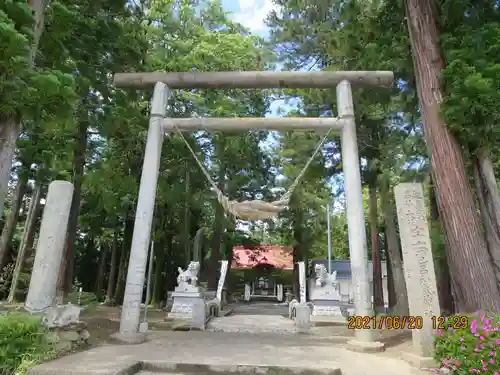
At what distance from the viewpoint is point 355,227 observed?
6.08 m

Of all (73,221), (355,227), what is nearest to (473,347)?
(355,227)

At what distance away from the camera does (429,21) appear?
6.59 m

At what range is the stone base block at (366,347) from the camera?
216 inches

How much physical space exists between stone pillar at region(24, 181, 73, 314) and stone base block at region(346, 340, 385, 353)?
4360 mm

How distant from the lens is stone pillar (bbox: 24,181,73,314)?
503 centimetres

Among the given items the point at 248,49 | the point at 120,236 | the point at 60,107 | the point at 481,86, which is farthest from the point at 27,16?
the point at 120,236

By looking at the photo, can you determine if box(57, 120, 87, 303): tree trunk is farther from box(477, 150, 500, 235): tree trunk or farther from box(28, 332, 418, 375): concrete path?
box(477, 150, 500, 235): tree trunk

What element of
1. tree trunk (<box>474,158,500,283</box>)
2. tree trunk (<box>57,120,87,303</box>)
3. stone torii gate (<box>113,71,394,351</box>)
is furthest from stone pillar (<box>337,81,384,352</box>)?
tree trunk (<box>57,120,87,303</box>)

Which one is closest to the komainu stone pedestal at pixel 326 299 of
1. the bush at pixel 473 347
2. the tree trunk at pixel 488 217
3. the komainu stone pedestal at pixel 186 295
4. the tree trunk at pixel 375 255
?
the tree trunk at pixel 375 255

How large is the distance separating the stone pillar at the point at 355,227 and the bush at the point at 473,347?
5.22ft

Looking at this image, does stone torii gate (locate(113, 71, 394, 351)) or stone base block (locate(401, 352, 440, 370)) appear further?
stone torii gate (locate(113, 71, 394, 351))

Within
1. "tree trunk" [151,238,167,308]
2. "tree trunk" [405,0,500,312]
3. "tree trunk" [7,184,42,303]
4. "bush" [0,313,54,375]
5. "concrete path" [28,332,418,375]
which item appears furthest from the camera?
"tree trunk" [151,238,167,308]

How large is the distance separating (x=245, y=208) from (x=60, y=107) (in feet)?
10.3

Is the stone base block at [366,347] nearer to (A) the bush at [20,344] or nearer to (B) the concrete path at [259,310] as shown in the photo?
(A) the bush at [20,344]
